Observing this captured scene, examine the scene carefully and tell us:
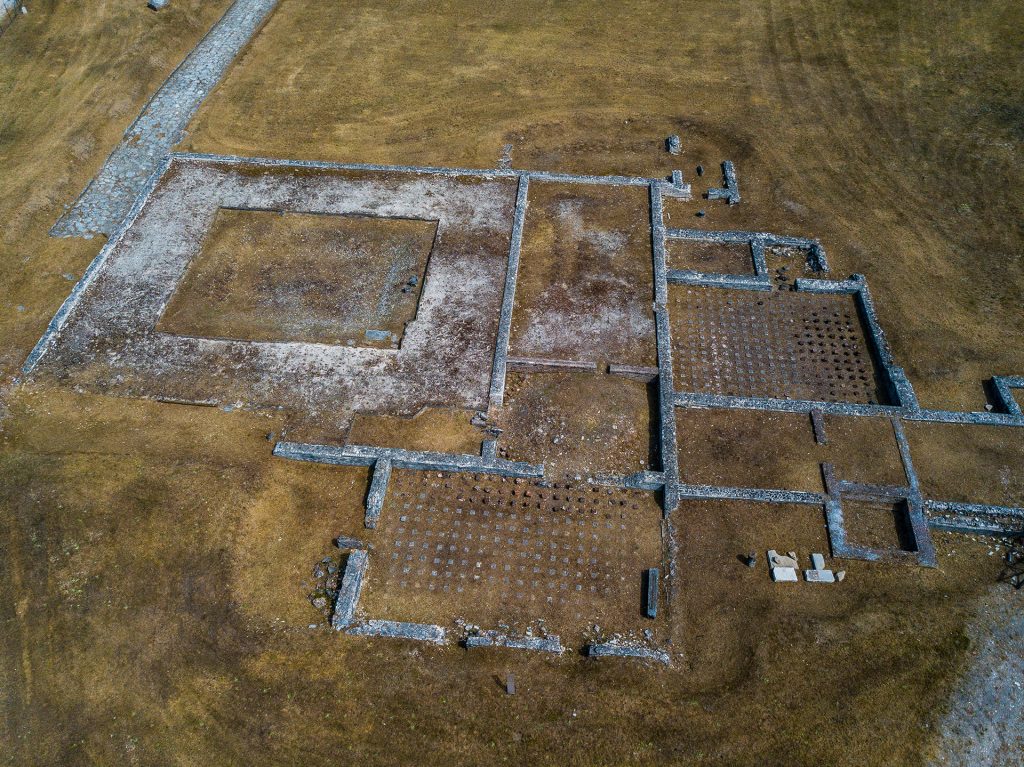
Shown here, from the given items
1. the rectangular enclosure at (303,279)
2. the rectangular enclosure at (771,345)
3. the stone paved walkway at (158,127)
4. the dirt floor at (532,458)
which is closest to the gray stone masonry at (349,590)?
the dirt floor at (532,458)

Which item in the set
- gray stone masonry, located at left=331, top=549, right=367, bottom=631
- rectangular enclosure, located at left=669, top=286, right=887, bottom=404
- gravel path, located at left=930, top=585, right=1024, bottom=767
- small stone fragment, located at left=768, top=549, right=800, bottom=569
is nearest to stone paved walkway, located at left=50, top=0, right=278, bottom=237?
gray stone masonry, located at left=331, top=549, right=367, bottom=631

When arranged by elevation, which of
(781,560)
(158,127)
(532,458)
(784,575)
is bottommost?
(784,575)

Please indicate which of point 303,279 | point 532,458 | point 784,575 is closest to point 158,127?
point 303,279

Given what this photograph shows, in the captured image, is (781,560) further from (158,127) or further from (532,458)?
(158,127)

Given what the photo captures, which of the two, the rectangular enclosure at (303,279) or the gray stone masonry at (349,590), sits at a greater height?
the rectangular enclosure at (303,279)

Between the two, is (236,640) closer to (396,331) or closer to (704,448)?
(396,331)

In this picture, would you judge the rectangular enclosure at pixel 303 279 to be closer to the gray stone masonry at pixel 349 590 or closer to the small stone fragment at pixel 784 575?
the gray stone masonry at pixel 349 590
